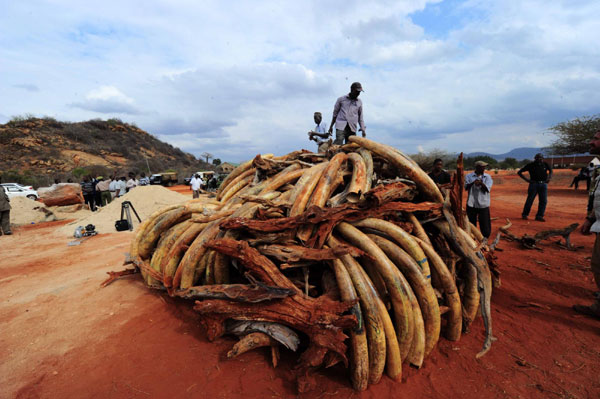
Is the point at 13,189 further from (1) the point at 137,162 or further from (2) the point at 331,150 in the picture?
(2) the point at 331,150

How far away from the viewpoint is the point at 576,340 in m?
2.86

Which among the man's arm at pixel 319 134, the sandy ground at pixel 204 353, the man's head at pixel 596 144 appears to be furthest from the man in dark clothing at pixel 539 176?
the man's arm at pixel 319 134

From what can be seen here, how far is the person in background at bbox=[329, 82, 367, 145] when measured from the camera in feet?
18.5

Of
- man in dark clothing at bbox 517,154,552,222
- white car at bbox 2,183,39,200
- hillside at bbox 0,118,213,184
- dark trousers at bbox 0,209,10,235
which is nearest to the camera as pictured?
man in dark clothing at bbox 517,154,552,222

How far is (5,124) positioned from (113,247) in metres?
41.9

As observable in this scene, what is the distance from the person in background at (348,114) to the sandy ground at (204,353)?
151 inches

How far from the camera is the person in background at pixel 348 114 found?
563 centimetres

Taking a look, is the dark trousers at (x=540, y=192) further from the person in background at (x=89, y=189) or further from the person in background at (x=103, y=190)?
the person in background at (x=89, y=189)

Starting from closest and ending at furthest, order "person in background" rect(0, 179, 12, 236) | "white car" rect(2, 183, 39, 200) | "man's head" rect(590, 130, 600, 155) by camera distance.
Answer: "man's head" rect(590, 130, 600, 155) → "person in background" rect(0, 179, 12, 236) → "white car" rect(2, 183, 39, 200)

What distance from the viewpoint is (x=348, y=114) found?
5.70 meters

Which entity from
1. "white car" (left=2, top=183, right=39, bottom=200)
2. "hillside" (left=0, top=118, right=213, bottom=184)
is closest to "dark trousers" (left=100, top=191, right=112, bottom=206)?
"white car" (left=2, top=183, right=39, bottom=200)

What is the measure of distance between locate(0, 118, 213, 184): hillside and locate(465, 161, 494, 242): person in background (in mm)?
31528

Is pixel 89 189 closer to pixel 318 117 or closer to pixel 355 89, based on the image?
pixel 318 117

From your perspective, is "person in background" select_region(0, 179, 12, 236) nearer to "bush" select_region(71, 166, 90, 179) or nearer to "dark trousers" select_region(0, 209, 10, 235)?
"dark trousers" select_region(0, 209, 10, 235)
